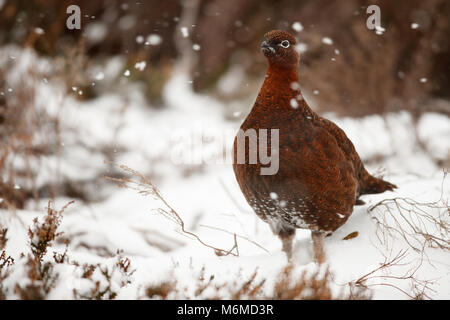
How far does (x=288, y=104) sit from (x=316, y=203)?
526mm

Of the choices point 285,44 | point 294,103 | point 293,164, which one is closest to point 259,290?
point 293,164

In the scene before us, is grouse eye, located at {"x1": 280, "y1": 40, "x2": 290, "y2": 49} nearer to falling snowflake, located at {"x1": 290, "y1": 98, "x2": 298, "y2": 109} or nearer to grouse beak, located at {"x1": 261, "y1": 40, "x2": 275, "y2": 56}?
grouse beak, located at {"x1": 261, "y1": 40, "x2": 275, "y2": 56}

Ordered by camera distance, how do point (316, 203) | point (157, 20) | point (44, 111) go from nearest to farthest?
point (316, 203) < point (44, 111) < point (157, 20)

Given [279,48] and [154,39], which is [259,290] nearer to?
[279,48]

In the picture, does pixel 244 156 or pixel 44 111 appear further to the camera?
pixel 44 111

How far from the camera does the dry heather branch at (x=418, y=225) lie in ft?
6.97

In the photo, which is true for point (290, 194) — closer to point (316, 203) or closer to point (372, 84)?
point (316, 203)

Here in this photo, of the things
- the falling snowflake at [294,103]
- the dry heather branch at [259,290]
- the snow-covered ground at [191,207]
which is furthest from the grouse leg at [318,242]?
the falling snowflake at [294,103]

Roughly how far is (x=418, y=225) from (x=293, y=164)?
88 cm

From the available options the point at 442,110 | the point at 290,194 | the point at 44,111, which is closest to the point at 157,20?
the point at 44,111

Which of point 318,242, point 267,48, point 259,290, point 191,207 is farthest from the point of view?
point 191,207

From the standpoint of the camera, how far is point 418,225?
91.3 inches
